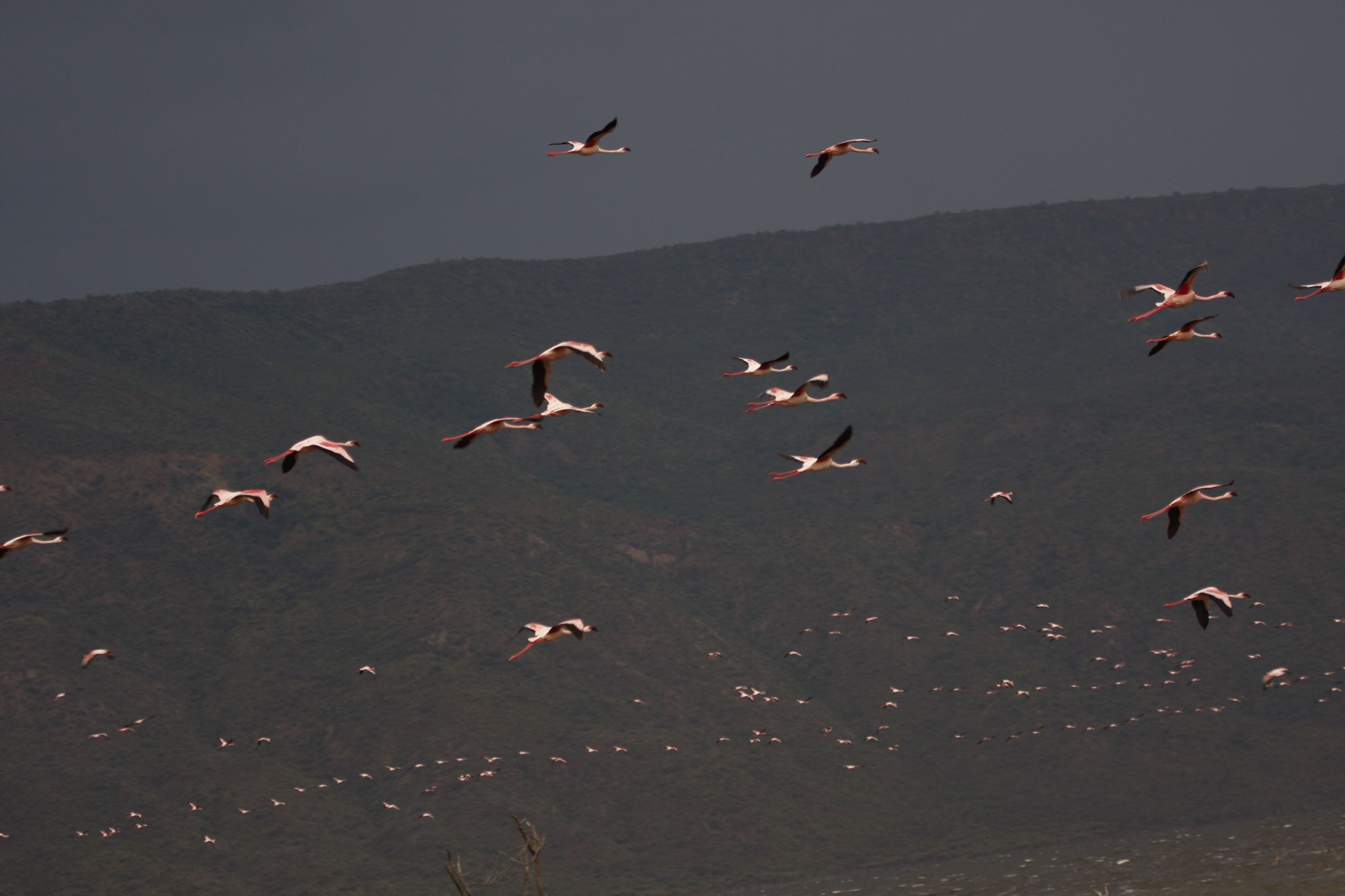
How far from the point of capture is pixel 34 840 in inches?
2185

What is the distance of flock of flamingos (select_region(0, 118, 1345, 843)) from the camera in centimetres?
1942

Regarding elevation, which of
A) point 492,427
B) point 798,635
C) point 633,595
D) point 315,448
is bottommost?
point 798,635

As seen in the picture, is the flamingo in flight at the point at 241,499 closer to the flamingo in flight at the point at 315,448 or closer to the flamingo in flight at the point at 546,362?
the flamingo in flight at the point at 315,448

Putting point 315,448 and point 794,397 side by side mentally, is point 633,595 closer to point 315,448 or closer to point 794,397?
point 794,397

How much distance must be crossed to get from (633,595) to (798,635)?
1004cm

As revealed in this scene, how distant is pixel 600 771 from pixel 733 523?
33.8 metres

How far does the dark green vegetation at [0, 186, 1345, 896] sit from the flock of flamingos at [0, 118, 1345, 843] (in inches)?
21.6

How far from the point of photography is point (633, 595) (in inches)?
3275

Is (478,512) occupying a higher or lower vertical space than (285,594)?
higher

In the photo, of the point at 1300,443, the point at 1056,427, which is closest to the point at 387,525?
the point at 1056,427

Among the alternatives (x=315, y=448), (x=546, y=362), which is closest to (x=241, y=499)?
(x=315, y=448)

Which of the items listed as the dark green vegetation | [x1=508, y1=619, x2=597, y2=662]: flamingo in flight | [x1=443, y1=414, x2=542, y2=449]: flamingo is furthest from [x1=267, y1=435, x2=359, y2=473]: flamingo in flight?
the dark green vegetation

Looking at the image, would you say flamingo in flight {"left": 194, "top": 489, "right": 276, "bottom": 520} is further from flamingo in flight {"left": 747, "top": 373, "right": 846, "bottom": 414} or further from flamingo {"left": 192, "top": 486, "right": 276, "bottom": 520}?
flamingo in flight {"left": 747, "top": 373, "right": 846, "bottom": 414}

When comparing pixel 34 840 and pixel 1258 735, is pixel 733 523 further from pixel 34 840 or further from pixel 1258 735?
pixel 34 840
